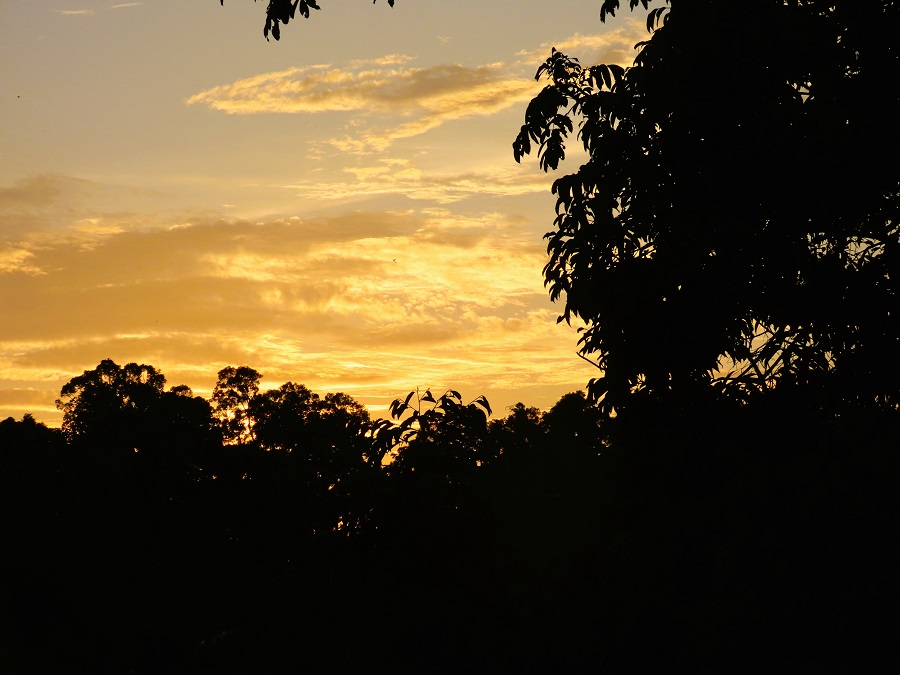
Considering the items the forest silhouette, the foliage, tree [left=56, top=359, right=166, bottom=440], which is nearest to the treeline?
the forest silhouette

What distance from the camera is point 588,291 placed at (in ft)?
31.9

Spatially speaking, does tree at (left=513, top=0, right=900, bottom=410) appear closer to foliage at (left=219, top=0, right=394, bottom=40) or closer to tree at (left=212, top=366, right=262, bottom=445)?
foliage at (left=219, top=0, right=394, bottom=40)

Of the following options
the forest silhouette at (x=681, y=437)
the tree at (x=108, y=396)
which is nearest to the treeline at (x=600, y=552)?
the forest silhouette at (x=681, y=437)

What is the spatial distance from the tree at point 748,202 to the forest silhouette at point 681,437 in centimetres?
3

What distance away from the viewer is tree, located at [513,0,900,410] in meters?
8.52

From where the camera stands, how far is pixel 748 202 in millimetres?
9008

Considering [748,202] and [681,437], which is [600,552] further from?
[748,202]

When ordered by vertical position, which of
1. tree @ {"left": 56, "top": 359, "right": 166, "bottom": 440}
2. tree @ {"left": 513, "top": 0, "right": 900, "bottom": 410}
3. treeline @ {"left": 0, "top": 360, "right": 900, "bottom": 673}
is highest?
tree @ {"left": 56, "top": 359, "right": 166, "bottom": 440}

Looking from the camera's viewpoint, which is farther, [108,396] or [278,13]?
[108,396]

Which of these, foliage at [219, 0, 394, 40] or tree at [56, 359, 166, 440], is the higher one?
tree at [56, 359, 166, 440]

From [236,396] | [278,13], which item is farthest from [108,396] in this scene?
[278,13]

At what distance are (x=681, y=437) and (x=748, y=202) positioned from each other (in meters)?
2.85

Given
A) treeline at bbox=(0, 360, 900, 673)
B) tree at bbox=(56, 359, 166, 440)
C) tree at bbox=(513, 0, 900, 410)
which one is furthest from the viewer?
tree at bbox=(56, 359, 166, 440)

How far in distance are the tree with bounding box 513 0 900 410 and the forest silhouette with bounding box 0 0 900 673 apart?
0.03 metres
